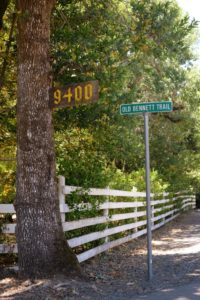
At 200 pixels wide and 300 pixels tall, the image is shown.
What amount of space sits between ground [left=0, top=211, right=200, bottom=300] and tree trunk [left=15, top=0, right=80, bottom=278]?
0.33 metres

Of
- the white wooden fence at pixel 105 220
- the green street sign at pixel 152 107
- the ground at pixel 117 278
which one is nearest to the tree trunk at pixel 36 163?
the ground at pixel 117 278

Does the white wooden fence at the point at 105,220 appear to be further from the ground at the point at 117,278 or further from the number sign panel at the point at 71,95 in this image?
the number sign panel at the point at 71,95

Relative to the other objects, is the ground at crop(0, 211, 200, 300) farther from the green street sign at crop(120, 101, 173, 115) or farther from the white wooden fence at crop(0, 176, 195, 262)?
the green street sign at crop(120, 101, 173, 115)

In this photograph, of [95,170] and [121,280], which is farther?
[95,170]

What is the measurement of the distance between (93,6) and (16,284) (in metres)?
6.12

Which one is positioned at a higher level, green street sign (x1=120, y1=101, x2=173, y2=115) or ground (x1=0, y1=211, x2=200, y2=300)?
green street sign (x1=120, y1=101, x2=173, y2=115)

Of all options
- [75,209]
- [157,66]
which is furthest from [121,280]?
[157,66]

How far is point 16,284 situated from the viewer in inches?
279

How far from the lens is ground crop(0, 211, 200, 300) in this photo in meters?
6.74

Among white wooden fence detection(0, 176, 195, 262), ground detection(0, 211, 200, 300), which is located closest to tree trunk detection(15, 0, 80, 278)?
ground detection(0, 211, 200, 300)

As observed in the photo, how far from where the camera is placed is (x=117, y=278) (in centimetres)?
838

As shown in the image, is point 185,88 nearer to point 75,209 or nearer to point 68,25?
point 68,25

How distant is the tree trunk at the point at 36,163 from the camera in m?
7.30

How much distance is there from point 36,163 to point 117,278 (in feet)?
7.98
